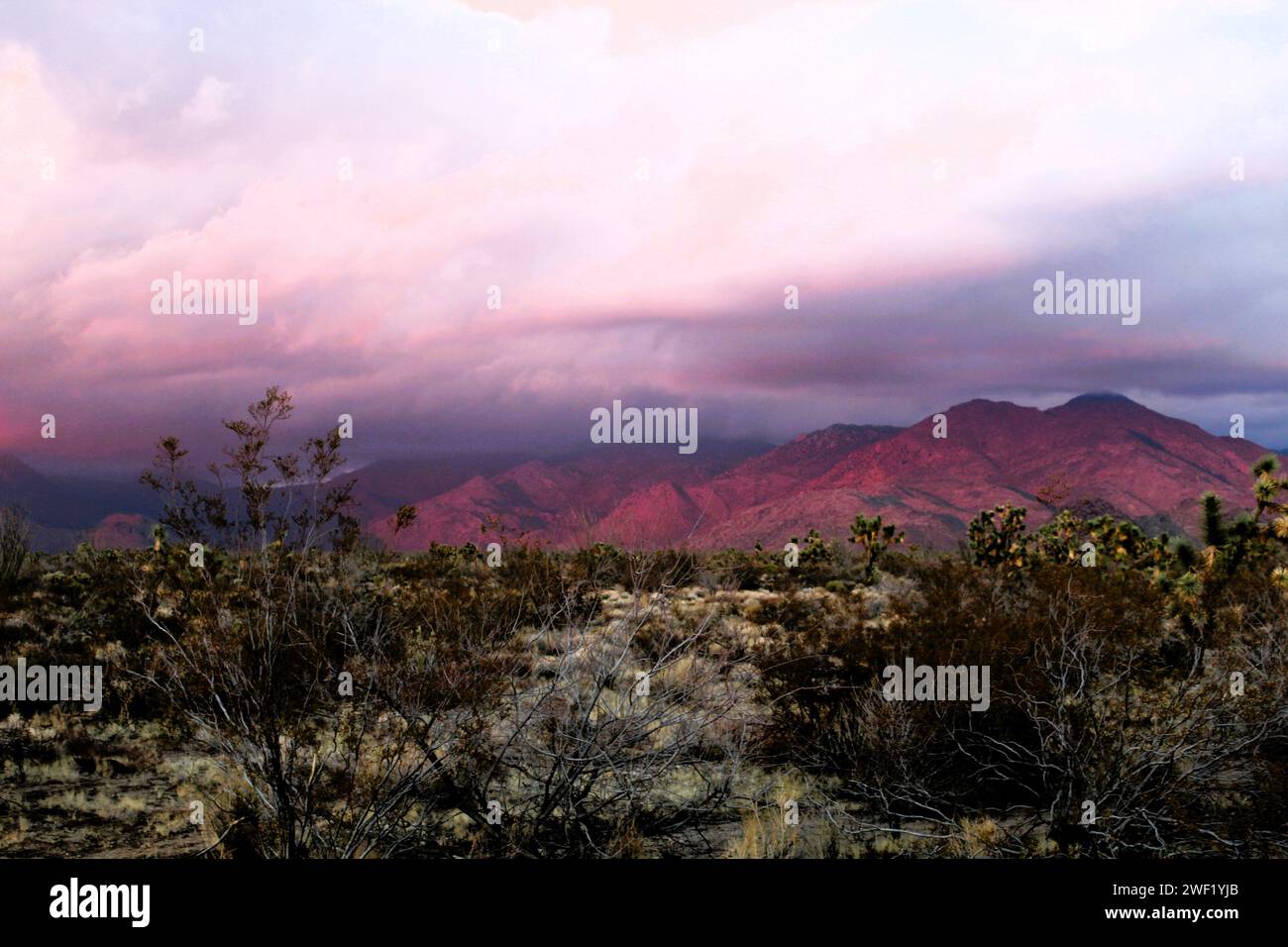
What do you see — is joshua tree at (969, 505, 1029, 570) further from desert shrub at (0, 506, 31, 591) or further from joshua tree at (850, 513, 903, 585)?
desert shrub at (0, 506, 31, 591)

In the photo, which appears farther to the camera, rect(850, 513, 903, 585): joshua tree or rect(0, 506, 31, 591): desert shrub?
rect(850, 513, 903, 585): joshua tree

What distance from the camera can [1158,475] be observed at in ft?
504

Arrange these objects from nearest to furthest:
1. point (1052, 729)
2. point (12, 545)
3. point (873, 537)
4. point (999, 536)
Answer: point (1052, 729) → point (12, 545) → point (999, 536) → point (873, 537)

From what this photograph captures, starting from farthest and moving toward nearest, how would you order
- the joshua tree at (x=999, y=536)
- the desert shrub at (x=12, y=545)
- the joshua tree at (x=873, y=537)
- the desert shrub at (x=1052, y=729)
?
the joshua tree at (x=873, y=537)
the joshua tree at (x=999, y=536)
the desert shrub at (x=12, y=545)
the desert shrub at (x=1052, y=729)

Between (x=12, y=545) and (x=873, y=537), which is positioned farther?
(x=873, y=537)

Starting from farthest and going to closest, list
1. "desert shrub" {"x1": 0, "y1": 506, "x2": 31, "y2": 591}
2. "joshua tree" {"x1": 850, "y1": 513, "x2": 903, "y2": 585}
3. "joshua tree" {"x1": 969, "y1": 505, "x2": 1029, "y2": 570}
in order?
1. "joshua tree" {"x1": 850, "y1": 513, "x2": 903, "y2": 585}
2. "joshua tree" {"x1": 969, "y1": 505, "x2": 1029, "y2": 570}
3. "desert shrub" {"x1": 0, "y1": 506, "x2": 31, "y2": 591}

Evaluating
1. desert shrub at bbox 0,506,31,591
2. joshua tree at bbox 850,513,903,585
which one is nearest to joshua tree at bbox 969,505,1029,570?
joshua tree at bbox 850,513,903,585

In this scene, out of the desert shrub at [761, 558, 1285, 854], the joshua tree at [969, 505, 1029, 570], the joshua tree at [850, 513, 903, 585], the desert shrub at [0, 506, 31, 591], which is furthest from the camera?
the joshua tree at [850, 513, 903, 585]

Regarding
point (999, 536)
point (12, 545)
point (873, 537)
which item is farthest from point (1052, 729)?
point (12, 545)

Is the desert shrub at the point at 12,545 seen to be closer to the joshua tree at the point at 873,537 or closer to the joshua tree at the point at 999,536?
the joshua tree at the point at 873,537

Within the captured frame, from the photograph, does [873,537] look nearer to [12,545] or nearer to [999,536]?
[999,536]

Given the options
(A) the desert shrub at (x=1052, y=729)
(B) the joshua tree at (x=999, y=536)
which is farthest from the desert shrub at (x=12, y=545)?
(B) the joshua tree at (x=999, y=536)

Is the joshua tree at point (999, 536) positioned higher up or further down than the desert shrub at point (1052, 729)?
higher up

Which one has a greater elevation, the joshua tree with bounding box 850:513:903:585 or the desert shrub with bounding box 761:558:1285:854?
the joshua tree with bounding box 850:513:903:585
